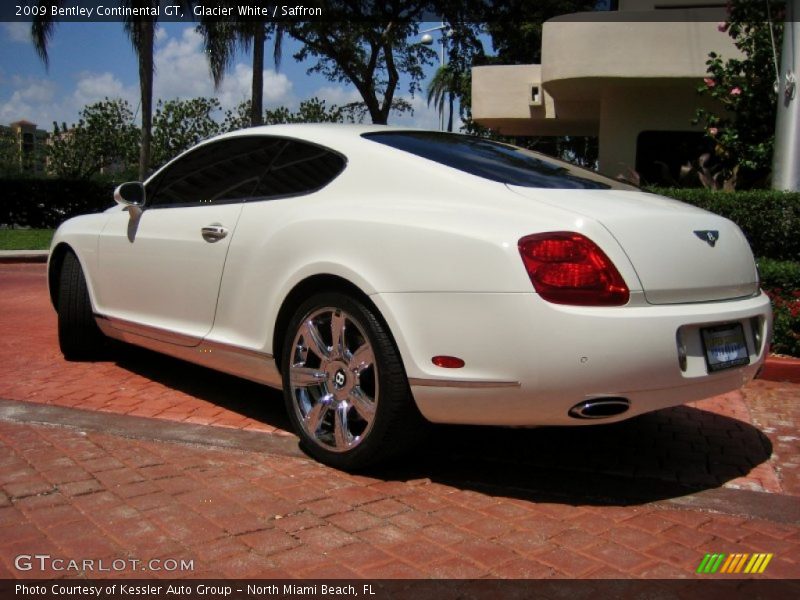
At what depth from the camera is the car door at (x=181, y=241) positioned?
423 centimetres

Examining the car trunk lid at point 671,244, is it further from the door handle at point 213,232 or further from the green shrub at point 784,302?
the green shrub at point 784,302

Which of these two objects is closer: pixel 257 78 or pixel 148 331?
pixel 148 331

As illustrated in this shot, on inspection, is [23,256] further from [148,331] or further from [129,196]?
[148,331]

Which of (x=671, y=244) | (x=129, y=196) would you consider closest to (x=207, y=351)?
(x=129, y=196)

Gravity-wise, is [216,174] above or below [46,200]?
above

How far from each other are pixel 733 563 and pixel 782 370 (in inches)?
124

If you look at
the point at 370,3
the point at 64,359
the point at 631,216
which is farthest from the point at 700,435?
the point at 370,3

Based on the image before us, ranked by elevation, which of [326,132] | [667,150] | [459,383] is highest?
[667,150]

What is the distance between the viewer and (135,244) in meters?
4.79

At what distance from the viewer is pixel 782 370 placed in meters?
5.61

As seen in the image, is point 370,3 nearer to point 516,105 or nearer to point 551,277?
point 516,105

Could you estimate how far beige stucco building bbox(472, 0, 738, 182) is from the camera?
11.3 metres
